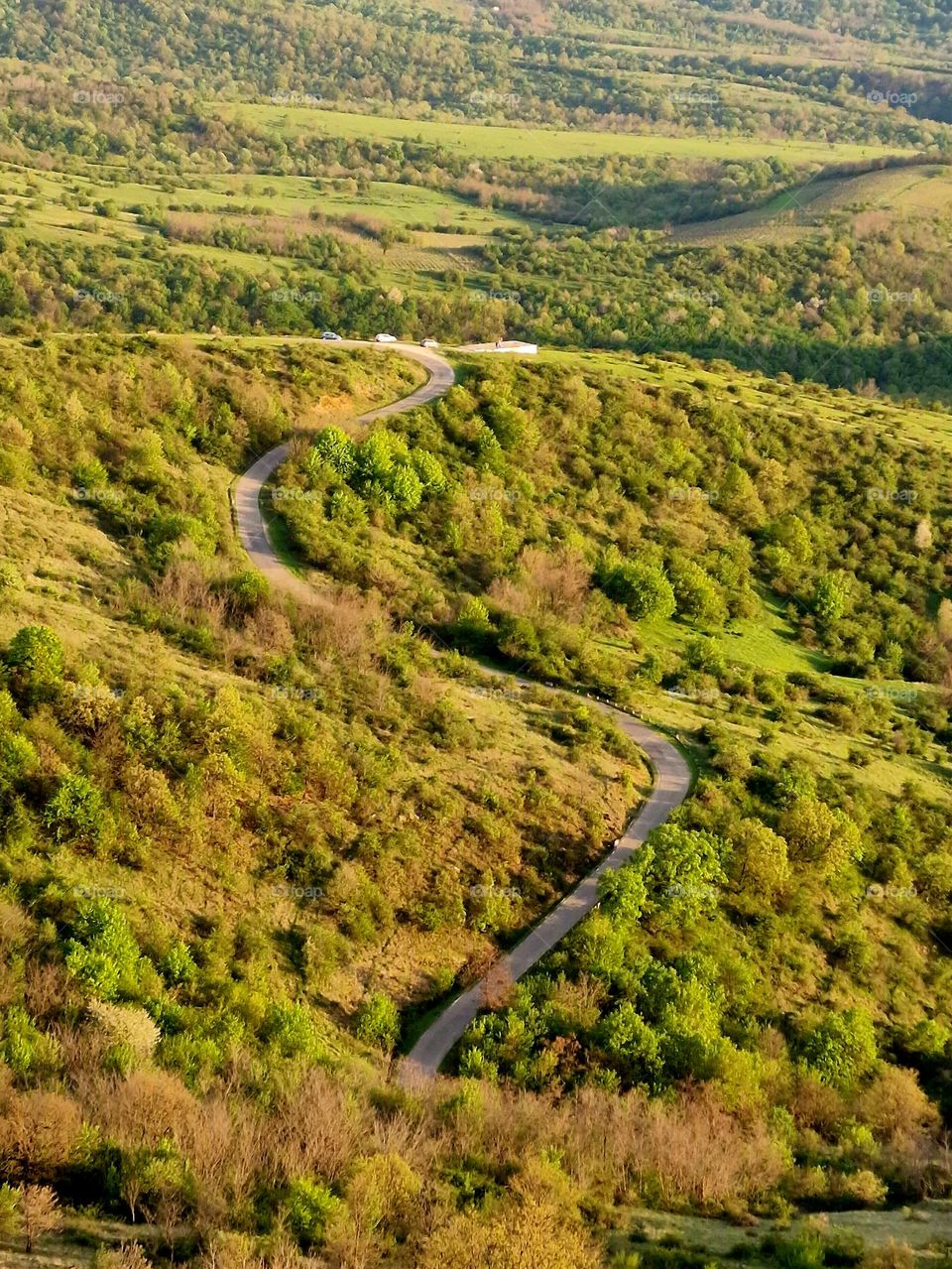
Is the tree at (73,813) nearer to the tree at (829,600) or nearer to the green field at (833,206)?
the tree at (829,600)

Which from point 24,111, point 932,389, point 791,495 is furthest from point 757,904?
point 24,111

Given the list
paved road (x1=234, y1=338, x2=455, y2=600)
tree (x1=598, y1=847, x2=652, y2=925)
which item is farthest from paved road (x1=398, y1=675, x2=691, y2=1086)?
paved road (x1=234, y1=338, x2=455, y2=600)

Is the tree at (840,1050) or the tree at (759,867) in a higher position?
the tree at (759,867)

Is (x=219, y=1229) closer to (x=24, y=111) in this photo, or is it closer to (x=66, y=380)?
(x=66, y=380)

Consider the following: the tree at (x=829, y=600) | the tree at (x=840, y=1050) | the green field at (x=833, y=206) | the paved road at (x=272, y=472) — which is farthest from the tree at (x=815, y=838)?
the green field at (x=833, y=206)

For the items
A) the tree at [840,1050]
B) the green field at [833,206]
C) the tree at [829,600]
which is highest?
the green field at [833,206]

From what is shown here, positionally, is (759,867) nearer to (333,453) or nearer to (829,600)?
(829,600)

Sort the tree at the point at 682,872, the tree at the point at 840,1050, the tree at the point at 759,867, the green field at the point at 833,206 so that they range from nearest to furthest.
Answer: the tree at the point at 840,1050, the tree at the point at 682,872, the tree at the point at 759,867, the green field at the point at 833,206
